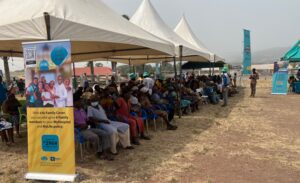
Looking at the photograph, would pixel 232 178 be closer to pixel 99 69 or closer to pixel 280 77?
pixel 280 77

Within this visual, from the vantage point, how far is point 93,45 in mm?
10234

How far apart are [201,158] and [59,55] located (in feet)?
10.1

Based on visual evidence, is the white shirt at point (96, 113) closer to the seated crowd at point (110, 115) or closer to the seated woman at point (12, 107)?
the seated crowd at point (110, 115)

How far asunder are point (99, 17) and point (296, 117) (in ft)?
24.6

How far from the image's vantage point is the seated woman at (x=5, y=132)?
6875 mm

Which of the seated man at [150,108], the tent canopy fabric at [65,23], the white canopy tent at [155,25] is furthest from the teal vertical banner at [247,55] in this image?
the tent canopy fabric at [65,23]

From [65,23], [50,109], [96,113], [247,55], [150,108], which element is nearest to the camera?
[50,109]

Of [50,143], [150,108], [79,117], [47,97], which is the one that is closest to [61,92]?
[47,97]

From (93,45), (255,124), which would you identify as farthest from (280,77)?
(93,45)

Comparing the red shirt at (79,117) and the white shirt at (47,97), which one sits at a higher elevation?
the white shirt at (47,97)

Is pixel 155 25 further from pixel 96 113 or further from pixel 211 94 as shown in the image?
pixel 96 113

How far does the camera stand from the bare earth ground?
16.3ft

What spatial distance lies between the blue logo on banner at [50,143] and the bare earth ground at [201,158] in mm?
621

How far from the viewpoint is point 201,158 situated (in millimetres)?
5898
